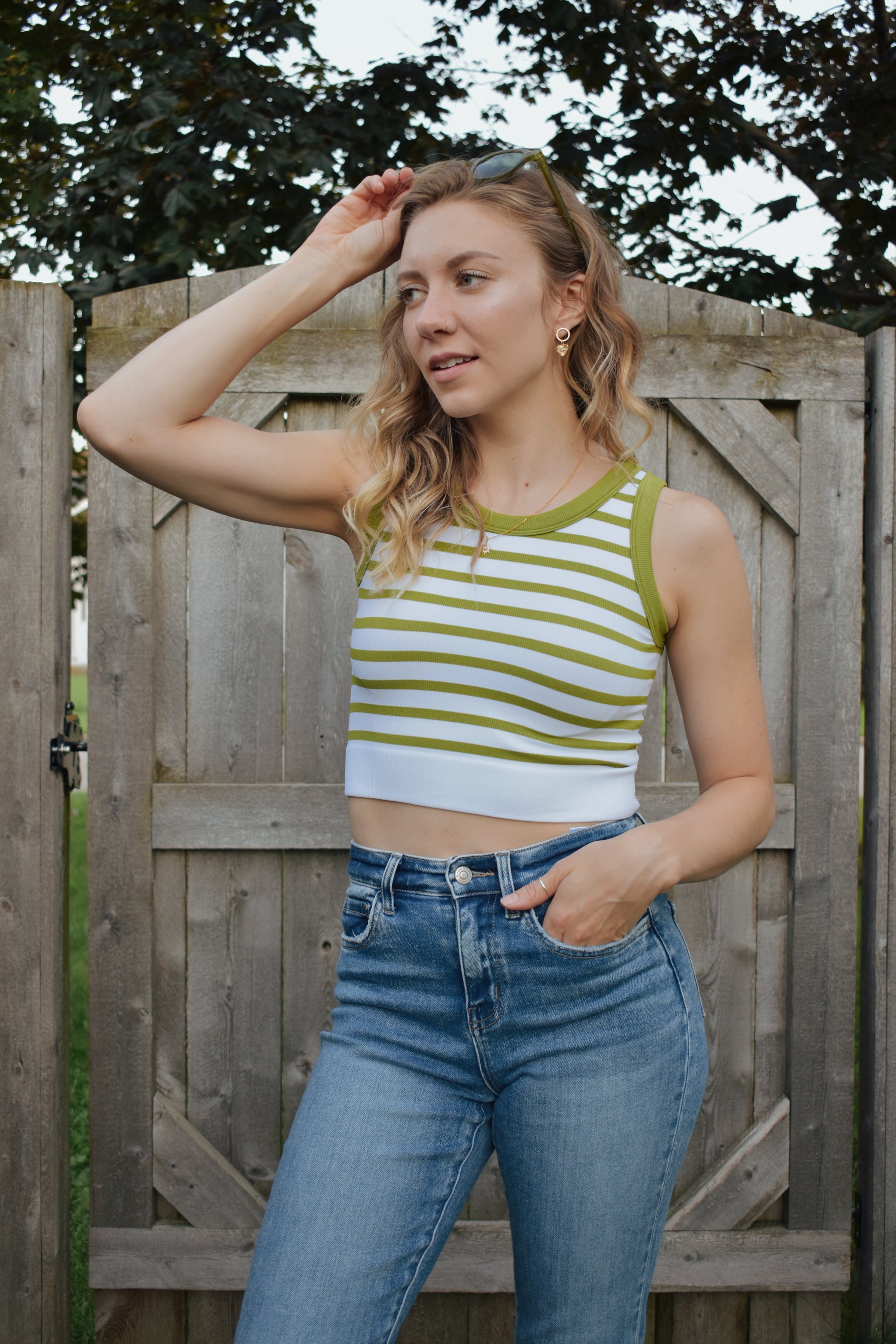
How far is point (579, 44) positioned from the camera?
11.8 feet

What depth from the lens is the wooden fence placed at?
2557mm

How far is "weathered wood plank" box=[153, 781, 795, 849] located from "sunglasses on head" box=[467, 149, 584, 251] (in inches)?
53.5

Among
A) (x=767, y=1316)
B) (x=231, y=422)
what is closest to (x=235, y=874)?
(x=231, y=422)

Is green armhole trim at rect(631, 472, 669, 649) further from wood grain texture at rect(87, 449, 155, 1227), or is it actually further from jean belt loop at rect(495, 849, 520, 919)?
wood grain texture at rect(87, 449, 155, 1227)

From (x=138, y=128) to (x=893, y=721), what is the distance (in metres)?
→ 2.71

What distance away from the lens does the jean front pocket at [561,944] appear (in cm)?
137

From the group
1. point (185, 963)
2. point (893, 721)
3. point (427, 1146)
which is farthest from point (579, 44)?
point (427, 1146)

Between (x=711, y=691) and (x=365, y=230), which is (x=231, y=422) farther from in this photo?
(x=711, y=691)

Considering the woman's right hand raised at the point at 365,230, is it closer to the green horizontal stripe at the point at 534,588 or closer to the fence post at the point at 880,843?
the green horizontal stripe at the point at 534,588

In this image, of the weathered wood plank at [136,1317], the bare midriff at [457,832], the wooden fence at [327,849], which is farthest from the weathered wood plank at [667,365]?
the weathered wood plank at [136,1317]

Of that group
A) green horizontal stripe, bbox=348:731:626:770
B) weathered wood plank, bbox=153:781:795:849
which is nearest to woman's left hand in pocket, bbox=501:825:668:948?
green horizontal stripe, bbox=348:731:626:770

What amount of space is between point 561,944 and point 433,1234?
0.41m

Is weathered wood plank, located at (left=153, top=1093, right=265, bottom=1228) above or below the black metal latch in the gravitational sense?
below

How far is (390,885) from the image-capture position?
1435 mm
